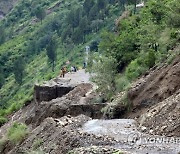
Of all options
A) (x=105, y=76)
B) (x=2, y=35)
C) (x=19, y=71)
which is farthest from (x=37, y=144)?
(x=2, y=35)

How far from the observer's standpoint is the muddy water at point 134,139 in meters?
13.6

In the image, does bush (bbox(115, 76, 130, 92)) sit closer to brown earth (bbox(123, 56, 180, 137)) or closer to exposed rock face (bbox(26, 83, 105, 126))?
exposed rock face (bbox(26, 83, 105, 126))

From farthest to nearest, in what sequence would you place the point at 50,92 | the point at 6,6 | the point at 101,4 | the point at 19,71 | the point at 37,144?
the point at 6,6, the point at 101,4, the point at 19,71, the point at 50,92, the point at 37,144

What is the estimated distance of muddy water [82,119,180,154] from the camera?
1360cm

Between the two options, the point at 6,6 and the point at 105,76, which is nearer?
the point at 105,76

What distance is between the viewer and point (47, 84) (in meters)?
37.7

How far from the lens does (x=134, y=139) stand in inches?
583

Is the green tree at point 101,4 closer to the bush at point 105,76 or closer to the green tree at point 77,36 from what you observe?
the green tree at point 77,36

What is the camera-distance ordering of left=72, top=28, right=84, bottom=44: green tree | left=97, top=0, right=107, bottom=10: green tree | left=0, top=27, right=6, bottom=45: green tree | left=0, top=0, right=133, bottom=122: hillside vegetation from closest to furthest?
left=0, top=0, right=133, bottom=122: hillside vegetation → left=72, top=28, right=84, bottom=44: green tree → left=97, top=0, right=107, bottom=10: green tree → left=0, top=27, right=6, bottom=45: green tree

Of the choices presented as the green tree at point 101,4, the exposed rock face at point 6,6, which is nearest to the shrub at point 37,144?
the green tree at point 101,4

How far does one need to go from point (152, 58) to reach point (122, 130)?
11.3m

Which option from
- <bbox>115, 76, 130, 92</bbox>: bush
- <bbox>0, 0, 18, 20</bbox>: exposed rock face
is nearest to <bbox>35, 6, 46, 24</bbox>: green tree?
<bbox>0, 0, 18, 20</bbox>: exposed rock face

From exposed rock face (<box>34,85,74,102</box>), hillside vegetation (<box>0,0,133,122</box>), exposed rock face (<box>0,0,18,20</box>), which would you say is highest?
exposed rock face (<box>34,85,74,102</box>)

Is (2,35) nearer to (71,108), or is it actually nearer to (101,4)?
(101,4)
